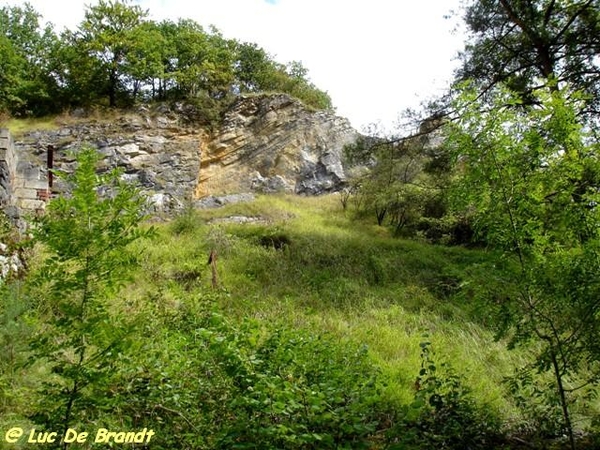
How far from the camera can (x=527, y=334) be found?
8.61 feet

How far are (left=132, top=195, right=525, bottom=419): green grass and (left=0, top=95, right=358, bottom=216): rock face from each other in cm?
378

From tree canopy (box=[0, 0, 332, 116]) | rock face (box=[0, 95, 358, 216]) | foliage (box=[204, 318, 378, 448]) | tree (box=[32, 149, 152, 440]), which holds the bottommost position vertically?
foliage (box=[204, 318, 378, 448])

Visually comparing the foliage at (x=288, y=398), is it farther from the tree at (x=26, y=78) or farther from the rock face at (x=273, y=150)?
the tree at (x=26, y=78)

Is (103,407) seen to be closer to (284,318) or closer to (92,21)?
(284,318)

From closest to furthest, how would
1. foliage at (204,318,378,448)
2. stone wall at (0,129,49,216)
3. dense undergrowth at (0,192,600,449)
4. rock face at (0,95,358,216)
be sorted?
foliage at (204,318,378,448) → dense undergrowth at (0,192,600,449) → stone wall at (0,129,49,216) → rock face at (0,95,358,216)

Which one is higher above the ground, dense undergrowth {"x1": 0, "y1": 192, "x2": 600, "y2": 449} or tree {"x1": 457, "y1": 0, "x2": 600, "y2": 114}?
tree {"x1": 457, "y1": 0, "x2": 600, "y2": 114}

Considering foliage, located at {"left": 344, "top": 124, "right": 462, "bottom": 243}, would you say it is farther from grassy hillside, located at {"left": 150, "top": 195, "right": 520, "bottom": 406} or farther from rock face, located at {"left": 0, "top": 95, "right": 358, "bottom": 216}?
rock face, located at {"left": 0, "top": 95, "right": 358, "bottom": 216}

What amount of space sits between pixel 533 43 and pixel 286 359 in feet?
26.0

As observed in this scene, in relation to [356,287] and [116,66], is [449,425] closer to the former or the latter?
[356,287]

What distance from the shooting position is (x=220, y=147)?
18.7 meters

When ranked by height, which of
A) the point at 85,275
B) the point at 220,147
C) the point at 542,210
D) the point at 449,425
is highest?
the point at 220,147

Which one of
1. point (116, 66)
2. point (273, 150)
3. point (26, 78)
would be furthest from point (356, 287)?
point (26, 78)

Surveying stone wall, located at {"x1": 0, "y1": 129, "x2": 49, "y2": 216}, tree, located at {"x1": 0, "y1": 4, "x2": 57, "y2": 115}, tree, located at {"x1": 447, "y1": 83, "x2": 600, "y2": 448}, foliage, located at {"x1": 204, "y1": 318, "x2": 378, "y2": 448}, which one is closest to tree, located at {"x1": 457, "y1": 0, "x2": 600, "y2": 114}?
tree, located at {"x1": 447, "y1": 83, "x2": 600, "y2": 448}

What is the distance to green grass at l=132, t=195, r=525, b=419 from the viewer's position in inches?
186
